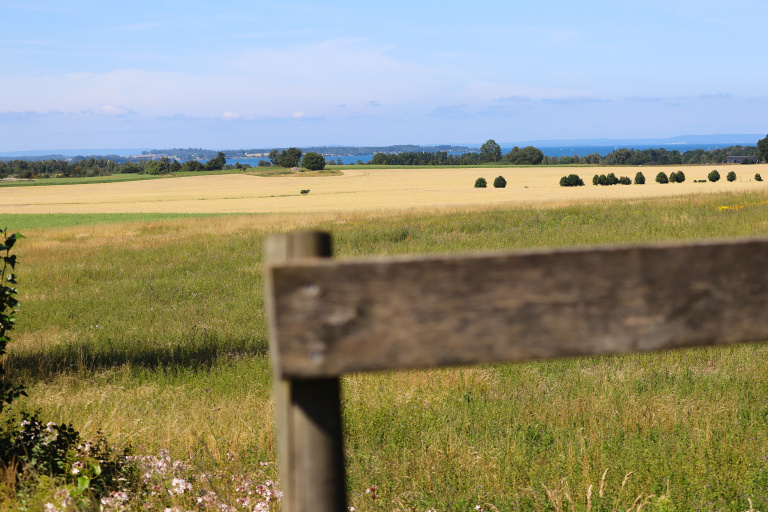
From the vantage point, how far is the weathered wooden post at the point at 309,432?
1397 mm

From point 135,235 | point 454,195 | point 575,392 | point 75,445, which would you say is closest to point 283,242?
point 75,445

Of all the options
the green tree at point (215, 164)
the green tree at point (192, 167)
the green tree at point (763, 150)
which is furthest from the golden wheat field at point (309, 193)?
the green tree at point (215, 164)

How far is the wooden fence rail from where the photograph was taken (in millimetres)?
1352

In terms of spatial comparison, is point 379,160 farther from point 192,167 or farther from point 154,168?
point 154,168

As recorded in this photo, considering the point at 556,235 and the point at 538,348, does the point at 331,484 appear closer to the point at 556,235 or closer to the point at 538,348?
the point at 538,348

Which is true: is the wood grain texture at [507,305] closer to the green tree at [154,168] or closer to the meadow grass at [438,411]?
the meadow grass at [438,411]

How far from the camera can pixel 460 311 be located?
4.56 ft

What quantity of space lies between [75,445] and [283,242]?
3483 millimetres

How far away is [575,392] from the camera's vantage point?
6039 mm

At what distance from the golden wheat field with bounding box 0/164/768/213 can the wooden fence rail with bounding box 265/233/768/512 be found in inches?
1714

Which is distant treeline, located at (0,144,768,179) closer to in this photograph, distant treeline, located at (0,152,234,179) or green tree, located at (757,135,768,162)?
distant treeline, located at (0,152,234,179)

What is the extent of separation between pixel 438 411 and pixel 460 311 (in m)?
4.28

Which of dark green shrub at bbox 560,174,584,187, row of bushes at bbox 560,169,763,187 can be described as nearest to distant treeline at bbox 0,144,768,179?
row of bushes at bbox 560,169,763,187

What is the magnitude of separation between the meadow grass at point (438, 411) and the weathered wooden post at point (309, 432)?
0.64 m
